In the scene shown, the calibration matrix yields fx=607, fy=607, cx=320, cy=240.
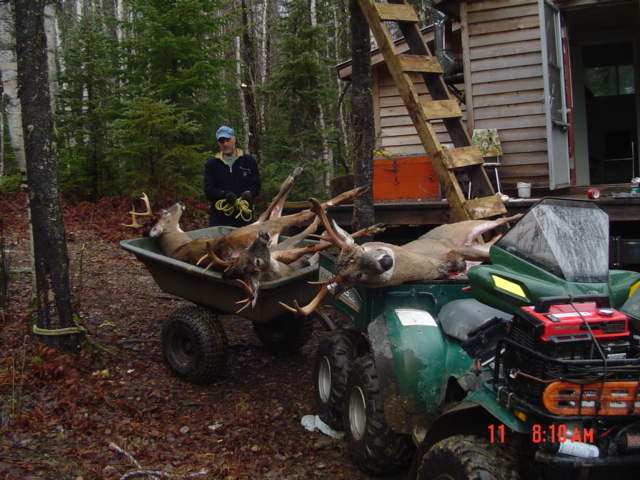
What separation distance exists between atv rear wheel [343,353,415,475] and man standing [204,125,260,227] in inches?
127

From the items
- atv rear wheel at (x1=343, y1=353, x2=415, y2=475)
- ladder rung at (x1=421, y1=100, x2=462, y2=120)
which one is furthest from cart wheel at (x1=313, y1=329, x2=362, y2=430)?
ladder rung at (x1=421, y1=100, x2=462, y2=120)

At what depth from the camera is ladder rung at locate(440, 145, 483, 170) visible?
652 centimetres

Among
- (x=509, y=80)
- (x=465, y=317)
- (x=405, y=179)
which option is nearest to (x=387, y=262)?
(x=465, y=317)

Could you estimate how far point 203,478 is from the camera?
3848mm

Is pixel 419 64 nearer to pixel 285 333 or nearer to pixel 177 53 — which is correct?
pixel 285 333

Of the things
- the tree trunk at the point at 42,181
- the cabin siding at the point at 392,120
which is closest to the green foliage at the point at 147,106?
the cabin siding at the point at 392,120

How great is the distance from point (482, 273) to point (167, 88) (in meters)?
11.4

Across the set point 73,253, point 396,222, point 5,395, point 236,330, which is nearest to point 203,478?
point 5,395

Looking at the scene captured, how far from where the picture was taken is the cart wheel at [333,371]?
14.8 ft

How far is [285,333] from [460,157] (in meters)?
2.69

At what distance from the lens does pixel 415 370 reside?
11.3 feet

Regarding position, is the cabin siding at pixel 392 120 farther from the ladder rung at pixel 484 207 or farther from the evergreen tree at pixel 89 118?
the evergreen tree at pixel 89 118

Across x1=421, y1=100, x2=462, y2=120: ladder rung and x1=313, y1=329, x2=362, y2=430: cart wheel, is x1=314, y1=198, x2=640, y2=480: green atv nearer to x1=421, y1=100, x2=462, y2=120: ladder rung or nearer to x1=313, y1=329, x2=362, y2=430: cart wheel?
x1=313, y1=329, x2=362, y2=430: cart wheel

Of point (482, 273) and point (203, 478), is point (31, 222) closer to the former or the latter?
point (203, 478)
